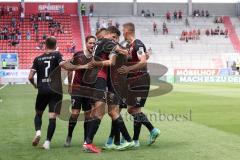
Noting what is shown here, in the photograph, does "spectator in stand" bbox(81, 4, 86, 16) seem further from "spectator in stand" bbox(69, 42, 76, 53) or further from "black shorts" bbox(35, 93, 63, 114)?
"black shorts" bbox(35, 93, 63, 114)

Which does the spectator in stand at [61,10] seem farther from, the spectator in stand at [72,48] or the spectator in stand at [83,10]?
the spectator in stand at [72,48]

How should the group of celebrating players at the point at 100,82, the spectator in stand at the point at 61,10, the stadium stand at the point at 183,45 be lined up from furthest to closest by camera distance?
the spectator in stand at the point at 61,10 < the stadium stand at the point at 183,45 < the group of celebrating players at the point at 100,82

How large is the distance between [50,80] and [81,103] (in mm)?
727

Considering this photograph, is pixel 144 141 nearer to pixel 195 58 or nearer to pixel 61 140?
pixel 61 140

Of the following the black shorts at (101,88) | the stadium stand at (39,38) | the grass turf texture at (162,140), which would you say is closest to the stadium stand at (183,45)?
the stadium stand at (39,38)

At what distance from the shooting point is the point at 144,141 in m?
10.5

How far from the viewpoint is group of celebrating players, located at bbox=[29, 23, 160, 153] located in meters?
9.09

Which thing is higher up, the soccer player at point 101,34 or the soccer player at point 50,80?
the soccer player at point 101,34

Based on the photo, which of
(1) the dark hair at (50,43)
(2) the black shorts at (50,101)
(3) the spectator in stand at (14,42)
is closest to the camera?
(1) the dark hair at (50,43)

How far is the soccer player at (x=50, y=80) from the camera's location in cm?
948

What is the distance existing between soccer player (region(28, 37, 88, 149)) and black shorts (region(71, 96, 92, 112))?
278 mm

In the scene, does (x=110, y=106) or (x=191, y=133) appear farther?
(x=191, y=133)

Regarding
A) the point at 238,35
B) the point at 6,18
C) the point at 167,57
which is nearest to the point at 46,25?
the point at 6,18

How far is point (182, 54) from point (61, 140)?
46.2 metres
